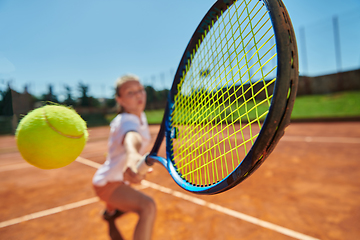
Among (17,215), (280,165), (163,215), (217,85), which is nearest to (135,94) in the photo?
(217,85)

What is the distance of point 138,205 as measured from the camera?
1586 mm

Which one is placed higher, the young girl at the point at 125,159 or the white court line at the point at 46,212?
the young girl at the point at 125,159

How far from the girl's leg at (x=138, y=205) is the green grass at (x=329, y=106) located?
11.4 m

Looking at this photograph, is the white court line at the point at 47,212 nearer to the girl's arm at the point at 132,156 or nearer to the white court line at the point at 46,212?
the white court line at the point at 46,212

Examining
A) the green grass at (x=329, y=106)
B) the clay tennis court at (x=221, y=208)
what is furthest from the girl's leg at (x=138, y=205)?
the green grass at (x=329, y=106)

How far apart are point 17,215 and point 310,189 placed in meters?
3.60

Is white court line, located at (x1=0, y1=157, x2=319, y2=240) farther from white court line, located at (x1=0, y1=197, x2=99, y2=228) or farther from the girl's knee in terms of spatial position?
the girl's knee

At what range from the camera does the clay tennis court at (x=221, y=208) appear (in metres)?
2.00

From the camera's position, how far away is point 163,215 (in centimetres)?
237

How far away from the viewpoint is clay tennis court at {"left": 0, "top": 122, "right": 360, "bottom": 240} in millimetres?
1997

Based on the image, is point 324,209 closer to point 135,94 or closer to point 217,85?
point 217,85

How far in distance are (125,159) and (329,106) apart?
14075 mm

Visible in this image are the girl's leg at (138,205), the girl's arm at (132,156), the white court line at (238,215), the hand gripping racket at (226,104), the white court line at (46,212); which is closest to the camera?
the hand gripping racket at (226,104)

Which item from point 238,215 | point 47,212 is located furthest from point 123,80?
point 47,212
